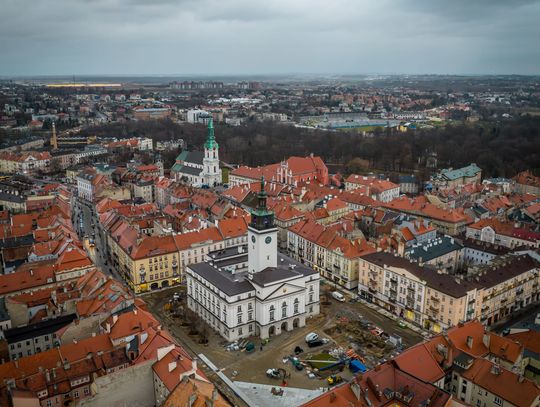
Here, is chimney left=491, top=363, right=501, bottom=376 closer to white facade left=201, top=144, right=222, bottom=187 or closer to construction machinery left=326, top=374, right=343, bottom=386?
construction machinery left=326, top=374, right=343, bottom=386

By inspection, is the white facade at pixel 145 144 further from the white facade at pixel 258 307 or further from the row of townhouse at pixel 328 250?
the white facade at pixel 258 307

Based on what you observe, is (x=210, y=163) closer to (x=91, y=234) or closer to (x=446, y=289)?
(x=91, y=234)

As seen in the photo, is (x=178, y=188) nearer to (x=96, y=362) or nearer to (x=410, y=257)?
(x=410, y=257)

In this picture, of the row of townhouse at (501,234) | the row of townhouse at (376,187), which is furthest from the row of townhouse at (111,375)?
the row of townhouse at (376,187)

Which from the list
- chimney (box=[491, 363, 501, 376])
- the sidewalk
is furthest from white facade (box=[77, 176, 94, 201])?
chimney (box=[491, 363, 501, 376])

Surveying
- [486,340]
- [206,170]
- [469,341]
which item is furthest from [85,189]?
[486,340]
